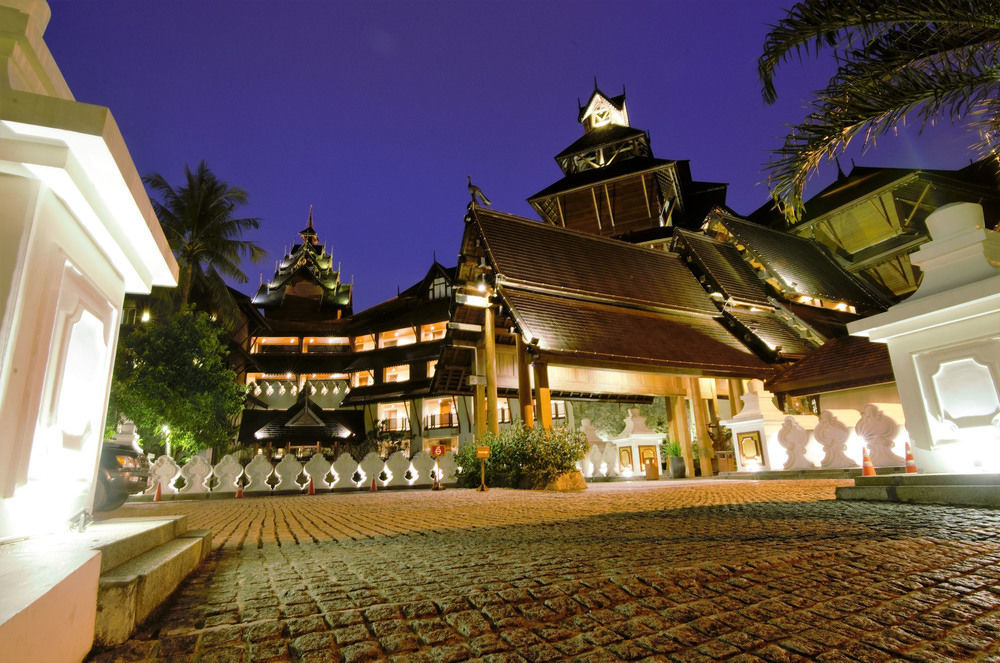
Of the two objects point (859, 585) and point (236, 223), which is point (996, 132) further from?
point (236, 223)

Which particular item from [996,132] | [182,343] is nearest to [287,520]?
[996,132]

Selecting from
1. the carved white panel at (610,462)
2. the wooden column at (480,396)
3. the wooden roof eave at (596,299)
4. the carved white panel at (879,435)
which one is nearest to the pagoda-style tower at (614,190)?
the wooden roof eave at (596,299)

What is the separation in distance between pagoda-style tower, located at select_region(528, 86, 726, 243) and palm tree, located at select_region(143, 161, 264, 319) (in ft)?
48.0

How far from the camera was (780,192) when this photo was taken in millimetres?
5547

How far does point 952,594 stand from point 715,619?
0.97 meters

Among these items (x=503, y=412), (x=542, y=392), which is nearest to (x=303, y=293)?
(x=503, y=412)

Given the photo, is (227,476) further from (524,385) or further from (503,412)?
(503,412)

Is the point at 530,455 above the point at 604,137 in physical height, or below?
below

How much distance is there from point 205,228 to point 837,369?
2544 cm

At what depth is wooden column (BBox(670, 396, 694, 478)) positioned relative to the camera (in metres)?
15.3

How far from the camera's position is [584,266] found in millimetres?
15164

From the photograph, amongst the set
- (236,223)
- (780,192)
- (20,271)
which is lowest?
(20,271)

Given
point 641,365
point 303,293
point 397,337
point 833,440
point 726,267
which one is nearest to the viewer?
point 833,440

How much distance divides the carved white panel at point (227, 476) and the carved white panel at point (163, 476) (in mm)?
931
